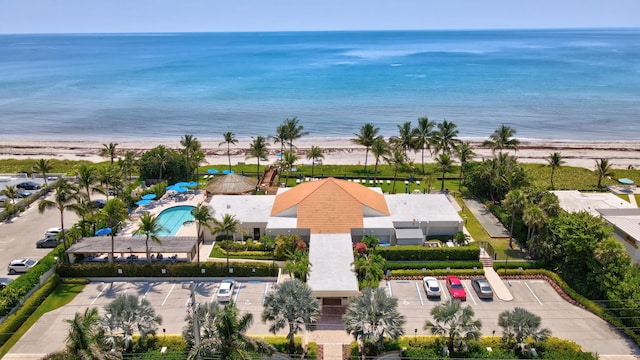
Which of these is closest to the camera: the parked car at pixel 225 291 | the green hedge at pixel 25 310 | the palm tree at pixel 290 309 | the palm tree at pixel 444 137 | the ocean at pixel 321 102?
the palm tree at pixel 290 309

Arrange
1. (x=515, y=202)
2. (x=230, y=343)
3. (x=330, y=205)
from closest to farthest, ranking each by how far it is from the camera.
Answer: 1. (x=230, y=343)
2. (x=515, y=202)
3. (x=330, y=205)

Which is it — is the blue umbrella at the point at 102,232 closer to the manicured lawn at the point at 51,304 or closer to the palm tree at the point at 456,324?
the manicured lawn at the point at 51,304

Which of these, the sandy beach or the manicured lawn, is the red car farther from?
the sandy beach

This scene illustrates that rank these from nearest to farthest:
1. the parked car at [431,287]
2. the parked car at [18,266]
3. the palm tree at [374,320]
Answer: the palm tree at [374,320] → the parked car at [431,287] → the parked car at [18,266]

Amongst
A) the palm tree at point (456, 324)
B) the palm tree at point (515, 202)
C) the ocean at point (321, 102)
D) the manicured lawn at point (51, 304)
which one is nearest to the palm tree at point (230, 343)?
the palm tree at point (456, 324)

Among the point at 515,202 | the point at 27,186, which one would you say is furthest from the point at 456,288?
the point at 27,186

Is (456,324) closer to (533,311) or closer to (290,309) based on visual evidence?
(290,309)
